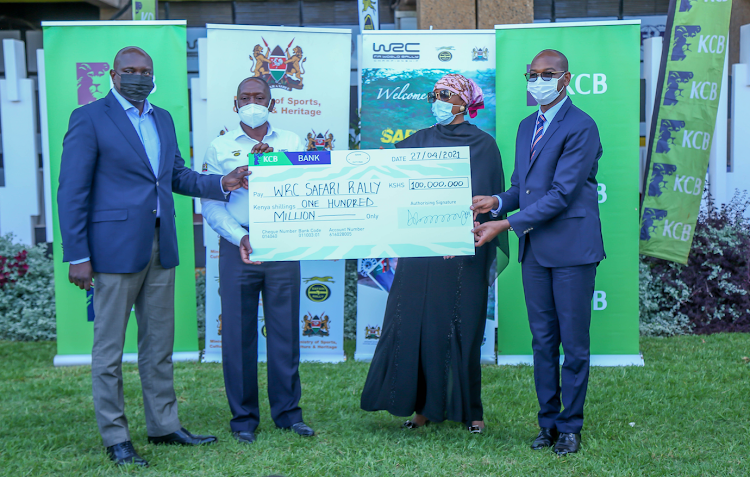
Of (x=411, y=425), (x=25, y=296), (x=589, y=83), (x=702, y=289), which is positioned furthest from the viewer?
(x=25, y=296)

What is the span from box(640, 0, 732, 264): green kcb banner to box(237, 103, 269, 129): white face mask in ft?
12.5

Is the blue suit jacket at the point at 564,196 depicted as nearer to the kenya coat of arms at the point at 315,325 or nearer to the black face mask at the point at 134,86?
the black face mask at the point at 134,86

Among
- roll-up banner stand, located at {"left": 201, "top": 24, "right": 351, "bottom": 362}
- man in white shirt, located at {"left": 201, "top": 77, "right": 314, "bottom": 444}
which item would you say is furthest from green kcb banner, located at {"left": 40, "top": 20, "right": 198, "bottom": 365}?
man in white shirt, located at {"left": 201, "top": 77, "right": 314, "bottom": 444}

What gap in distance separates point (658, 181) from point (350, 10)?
551 cm

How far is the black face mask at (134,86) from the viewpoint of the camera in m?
3.32

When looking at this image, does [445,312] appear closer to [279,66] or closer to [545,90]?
[545,90]

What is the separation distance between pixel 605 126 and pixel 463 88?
2.02 metres

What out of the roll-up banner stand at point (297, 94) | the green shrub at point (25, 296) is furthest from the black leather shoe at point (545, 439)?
the green shrub at point (25, 296)

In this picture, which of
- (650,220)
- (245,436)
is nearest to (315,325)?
(245,436)

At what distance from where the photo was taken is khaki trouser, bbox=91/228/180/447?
3.32 meters

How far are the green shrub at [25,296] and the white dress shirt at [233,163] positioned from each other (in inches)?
147

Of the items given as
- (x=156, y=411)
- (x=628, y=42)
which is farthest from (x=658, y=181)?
(x=156, y=411)

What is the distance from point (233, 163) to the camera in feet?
12.0

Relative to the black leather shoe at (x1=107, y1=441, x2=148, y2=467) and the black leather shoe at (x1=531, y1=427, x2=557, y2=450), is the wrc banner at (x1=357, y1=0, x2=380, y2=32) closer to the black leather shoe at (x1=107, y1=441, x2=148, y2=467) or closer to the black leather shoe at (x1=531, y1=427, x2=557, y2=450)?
the black leather shoe at (x1=531, y1=427, x2=557, y2=450)
